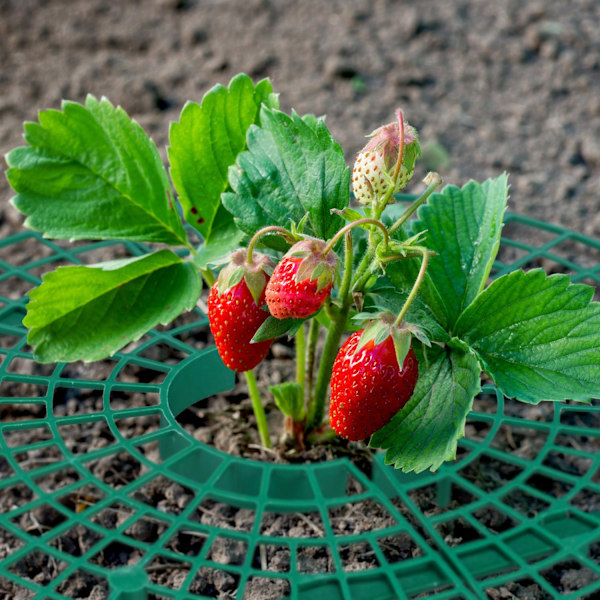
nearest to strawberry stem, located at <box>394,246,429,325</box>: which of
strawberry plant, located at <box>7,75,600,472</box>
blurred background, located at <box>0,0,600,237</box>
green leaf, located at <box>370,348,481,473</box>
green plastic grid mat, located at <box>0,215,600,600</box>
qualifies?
strawberry plant, located at <box>7,75,600,472</box>

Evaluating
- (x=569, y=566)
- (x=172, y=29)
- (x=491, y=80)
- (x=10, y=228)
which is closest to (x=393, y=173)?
(x=569, y=566)

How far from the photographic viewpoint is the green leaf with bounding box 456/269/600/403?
1.13 meters

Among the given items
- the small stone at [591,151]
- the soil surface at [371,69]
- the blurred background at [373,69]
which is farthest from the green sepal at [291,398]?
the small stone at [591,151]

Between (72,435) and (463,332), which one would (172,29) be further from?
(463,332)

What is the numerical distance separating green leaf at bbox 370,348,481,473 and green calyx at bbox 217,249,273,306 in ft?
0.74

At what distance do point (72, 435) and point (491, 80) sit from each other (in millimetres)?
1663

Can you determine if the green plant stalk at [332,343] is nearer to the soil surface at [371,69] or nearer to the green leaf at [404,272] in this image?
the green leaf at [404,272]

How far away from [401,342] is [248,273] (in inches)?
8.0

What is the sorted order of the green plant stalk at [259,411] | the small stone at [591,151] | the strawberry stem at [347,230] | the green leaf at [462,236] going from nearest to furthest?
the strawberry stem at [347,230] → the green leaf at [462,236] → the green plant stalk at [259,411] → the small stone at [591,151]

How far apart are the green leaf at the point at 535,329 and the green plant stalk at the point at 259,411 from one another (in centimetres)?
32

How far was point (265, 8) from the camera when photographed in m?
2.87

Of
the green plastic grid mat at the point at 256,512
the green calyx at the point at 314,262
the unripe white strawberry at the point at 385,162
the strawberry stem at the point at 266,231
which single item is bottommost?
the green plastic grid mat at the point at 256,512

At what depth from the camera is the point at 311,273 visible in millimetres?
1016

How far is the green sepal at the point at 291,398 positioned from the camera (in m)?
1.30
